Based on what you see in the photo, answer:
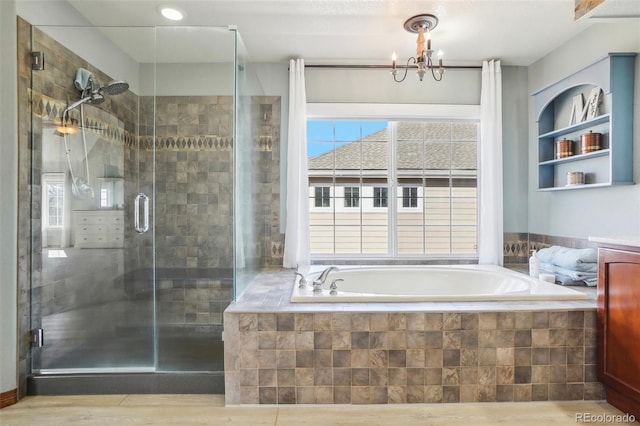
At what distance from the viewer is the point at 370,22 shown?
245cm

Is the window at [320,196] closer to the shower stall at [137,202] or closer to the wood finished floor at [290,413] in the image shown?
the shower stall at [137,202]

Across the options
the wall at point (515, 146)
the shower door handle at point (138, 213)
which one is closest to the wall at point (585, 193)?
the wall at point (515, 146)

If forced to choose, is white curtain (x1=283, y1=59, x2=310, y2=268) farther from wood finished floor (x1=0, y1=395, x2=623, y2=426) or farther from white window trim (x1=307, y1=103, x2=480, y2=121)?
wood finished floor (x1=0, y1=395, x2=623, y2=426)

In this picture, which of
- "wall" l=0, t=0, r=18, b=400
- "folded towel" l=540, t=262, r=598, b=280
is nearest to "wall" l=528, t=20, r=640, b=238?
"folded towel" l=540, t=262, r=598, b=280

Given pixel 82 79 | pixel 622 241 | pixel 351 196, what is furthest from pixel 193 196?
pixel 622 241

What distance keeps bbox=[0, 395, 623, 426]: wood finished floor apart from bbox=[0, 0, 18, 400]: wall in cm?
29

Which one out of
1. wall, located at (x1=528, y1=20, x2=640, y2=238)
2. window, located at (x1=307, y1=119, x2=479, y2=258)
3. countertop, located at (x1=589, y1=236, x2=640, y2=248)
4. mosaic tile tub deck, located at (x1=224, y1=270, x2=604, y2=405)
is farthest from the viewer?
window, located at (x1=307, y1=119, x2=479, y2=258)

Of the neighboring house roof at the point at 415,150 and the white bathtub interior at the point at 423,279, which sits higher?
the neighboring house roof at the point at 415,150

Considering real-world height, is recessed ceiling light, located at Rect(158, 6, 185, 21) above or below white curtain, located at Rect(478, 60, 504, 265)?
above

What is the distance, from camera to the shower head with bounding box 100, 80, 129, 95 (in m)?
2.49

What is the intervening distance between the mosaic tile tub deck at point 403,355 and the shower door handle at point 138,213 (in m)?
1.07

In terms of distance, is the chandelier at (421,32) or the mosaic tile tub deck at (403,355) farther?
the chandelier at (421,32)

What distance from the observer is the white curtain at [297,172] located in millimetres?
3006

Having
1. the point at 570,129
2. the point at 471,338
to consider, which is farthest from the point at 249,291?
the point at 570,129
